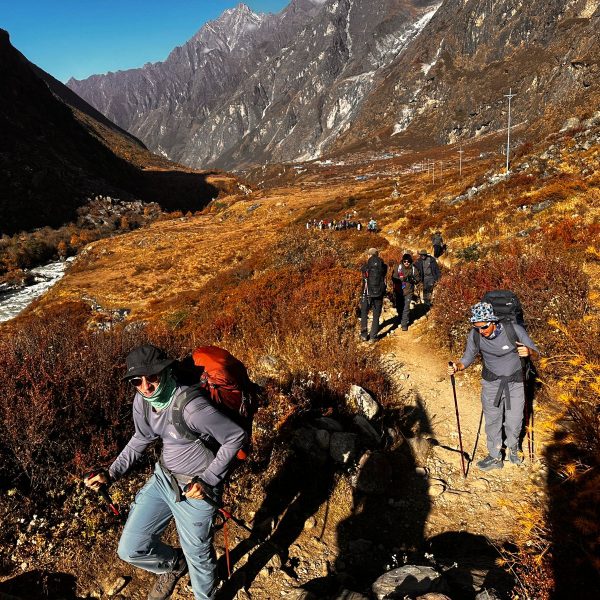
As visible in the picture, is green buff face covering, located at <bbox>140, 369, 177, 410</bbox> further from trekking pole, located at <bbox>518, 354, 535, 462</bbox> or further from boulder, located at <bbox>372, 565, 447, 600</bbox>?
trekking pole, located at <bbox>518, 354, 535, 462</bbox>

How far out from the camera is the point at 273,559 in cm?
362

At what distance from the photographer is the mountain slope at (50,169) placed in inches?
1914

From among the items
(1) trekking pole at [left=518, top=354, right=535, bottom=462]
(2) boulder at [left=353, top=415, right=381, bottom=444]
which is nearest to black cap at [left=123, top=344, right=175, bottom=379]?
(2) boulder at [left=353, top=415, right=381, bottom=444]

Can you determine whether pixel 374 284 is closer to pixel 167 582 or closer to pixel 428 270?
pixel 428 270

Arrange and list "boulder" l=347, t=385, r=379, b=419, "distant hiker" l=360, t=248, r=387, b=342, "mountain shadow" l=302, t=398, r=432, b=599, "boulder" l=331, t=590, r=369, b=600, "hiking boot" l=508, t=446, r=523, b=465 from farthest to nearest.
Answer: "distant hiker" l=360, t=248, r=387, b=342 < "boulder" l=347, t=385, r=379, b=419 < "hiking boot" l=508, t=446, r=523, b=465 < "mountain shadow" l=302, t=398, r=432, b=599 < "boulder" l=331, t=590, r=369, b=600

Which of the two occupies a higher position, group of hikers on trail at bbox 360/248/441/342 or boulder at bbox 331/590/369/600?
group of hikers on trail at bbox 360/248/441/342

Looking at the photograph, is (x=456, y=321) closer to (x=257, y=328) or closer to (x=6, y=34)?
(x=257, y=328)

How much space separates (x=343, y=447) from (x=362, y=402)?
3.30 ft

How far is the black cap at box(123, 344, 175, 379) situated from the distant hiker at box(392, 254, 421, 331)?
7213 millimetres

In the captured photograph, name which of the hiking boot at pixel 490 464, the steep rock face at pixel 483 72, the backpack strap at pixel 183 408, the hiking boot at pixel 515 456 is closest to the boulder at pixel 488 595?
the hiking boot at pixel 490 464

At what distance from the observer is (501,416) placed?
468 centimetres

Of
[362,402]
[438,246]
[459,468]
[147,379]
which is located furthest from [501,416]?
[438,246]

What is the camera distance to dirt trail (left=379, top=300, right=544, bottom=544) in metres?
3.98

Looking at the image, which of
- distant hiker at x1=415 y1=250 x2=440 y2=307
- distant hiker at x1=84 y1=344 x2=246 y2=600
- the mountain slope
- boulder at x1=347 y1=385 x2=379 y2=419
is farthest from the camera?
the mountain slope
